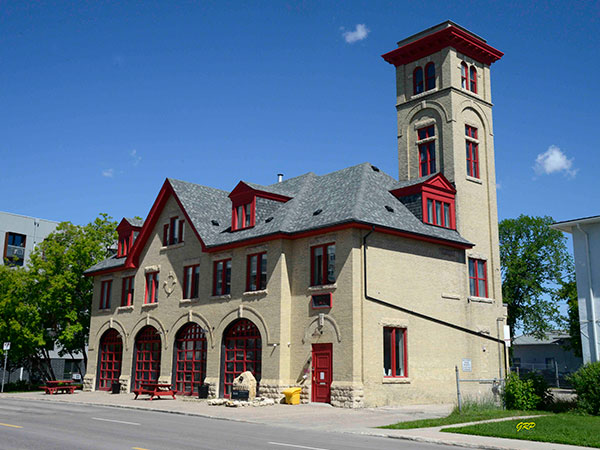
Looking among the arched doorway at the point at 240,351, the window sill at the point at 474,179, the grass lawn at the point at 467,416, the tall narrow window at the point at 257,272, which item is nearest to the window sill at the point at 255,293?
the tall narrow window at the point at 257,272

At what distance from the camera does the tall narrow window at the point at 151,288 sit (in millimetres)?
37812

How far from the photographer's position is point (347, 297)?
2716 centimetres

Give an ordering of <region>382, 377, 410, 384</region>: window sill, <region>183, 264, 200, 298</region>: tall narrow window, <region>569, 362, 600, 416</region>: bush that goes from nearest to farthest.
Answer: <region>569, 362, 600, 416</region>: bush < <region>382, 377, 410, 384</region>: window sill < <region>183, 264, 200, 298</region>: tall narrow window

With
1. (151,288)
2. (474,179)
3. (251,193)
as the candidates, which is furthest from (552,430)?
(151,288)

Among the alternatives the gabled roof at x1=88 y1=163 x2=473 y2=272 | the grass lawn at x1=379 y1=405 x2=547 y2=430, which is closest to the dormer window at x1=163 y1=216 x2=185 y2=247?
the gabled roof at x1=88 y1=163 x2=473 y2=272

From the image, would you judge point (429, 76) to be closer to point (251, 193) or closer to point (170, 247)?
point (251, 193)

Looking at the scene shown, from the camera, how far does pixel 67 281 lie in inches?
1750

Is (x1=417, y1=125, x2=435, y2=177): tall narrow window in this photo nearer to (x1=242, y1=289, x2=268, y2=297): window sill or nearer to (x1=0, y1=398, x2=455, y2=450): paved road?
(x1=242, y1=289, x2=268, y2=297): window sill

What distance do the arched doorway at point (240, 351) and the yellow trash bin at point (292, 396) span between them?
9.17 feet

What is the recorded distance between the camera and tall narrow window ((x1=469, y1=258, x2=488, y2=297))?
110 ft

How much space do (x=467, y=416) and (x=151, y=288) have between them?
23.0 metres

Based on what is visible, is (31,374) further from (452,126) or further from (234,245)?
(452,126)

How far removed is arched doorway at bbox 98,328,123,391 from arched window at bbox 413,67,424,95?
2435 cm

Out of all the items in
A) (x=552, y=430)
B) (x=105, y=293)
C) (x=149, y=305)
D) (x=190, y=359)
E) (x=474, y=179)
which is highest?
(x=474, y=179)
